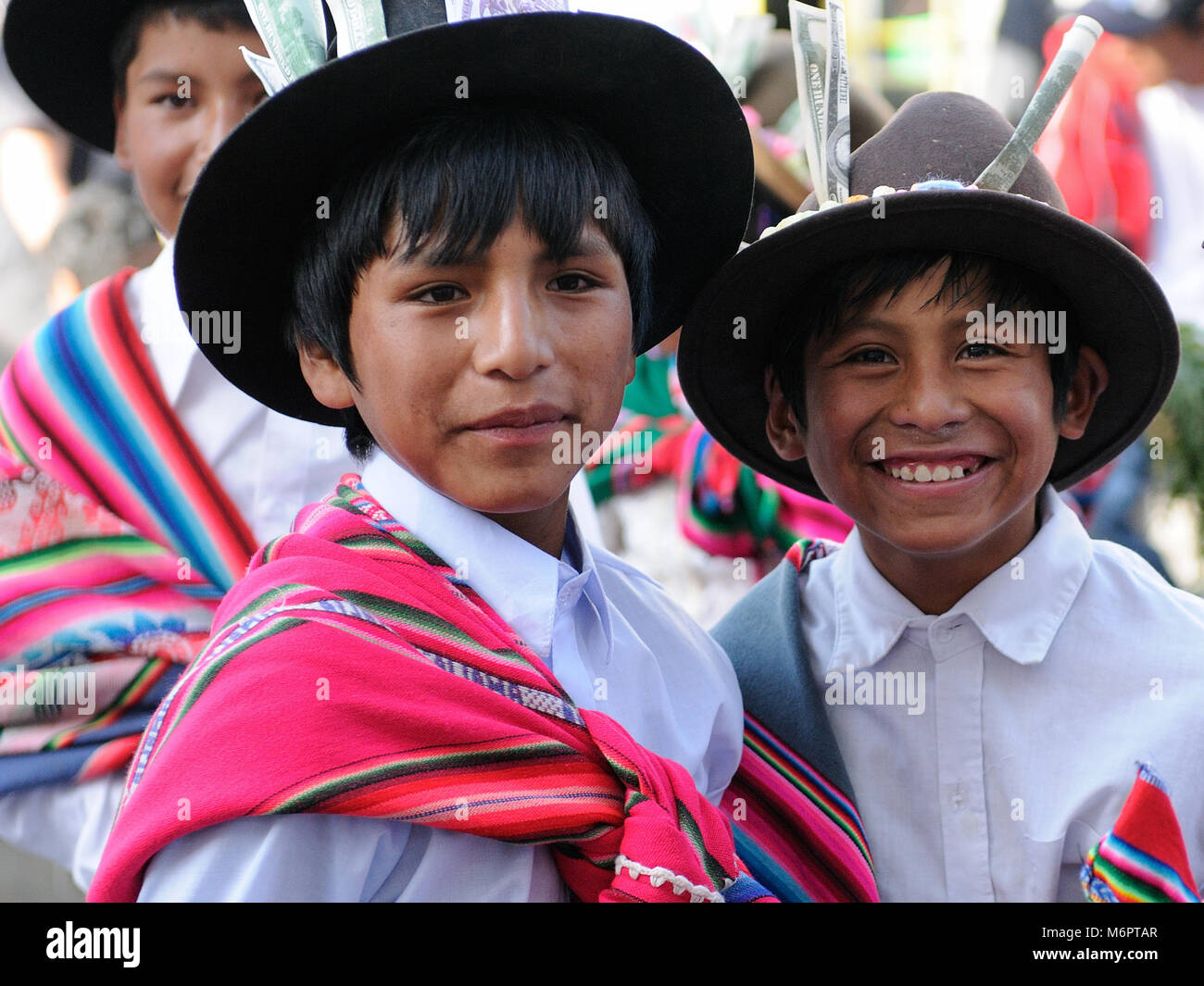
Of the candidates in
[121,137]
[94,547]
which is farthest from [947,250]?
[121,137]

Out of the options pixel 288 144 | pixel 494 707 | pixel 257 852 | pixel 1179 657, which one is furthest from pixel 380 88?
pixel 1179 657

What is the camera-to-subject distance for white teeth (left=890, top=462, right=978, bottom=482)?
6.03 ft

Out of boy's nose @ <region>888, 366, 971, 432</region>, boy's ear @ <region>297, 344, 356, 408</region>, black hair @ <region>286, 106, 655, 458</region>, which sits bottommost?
boy's nose @ <region>888, 366, 971, 432</region>

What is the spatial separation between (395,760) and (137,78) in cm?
168

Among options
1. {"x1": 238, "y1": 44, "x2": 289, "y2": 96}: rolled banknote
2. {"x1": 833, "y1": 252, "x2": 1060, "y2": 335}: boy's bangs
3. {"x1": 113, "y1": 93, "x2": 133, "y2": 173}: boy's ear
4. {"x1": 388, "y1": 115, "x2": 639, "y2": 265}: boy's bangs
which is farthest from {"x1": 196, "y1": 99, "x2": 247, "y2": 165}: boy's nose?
{"x1": 833, "y1": 252, "x2": 1060, "y2": 335}: boy's bangs

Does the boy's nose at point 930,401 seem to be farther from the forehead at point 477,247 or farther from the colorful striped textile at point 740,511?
the colorful striped textile at point 740,511

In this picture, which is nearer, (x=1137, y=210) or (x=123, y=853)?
(x=123, y=853)

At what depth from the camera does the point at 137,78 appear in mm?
2479

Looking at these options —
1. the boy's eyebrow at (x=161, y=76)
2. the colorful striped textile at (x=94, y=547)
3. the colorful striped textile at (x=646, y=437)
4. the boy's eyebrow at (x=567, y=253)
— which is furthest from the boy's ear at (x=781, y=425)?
the colorful striped textile at (x=646, y=437)

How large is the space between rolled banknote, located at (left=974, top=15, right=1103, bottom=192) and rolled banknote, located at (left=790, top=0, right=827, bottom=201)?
9.3 inches

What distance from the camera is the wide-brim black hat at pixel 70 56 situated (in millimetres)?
2480

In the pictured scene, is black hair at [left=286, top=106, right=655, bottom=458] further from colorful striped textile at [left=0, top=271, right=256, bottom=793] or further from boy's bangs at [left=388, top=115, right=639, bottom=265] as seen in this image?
colorful striped textile at [left=0, top=271, right=256, bottom=793]

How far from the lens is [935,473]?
1.84 meters
